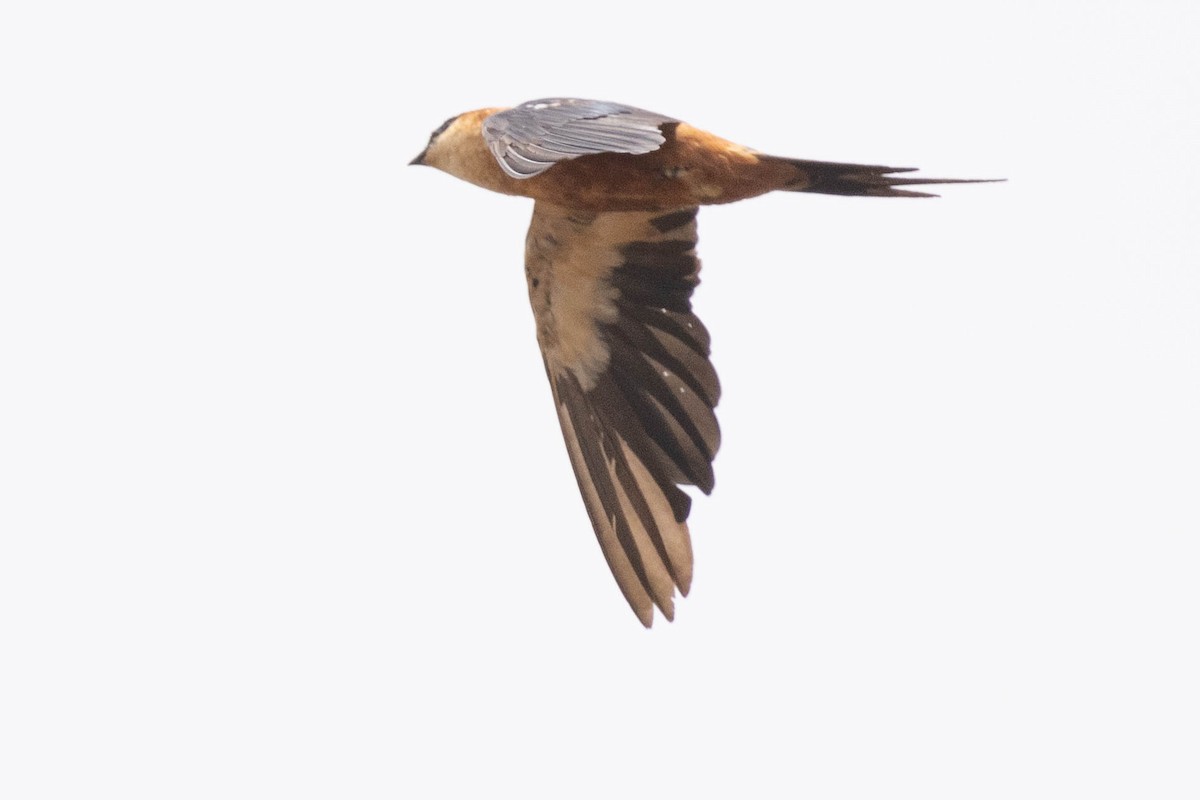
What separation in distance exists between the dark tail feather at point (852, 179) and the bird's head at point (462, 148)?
4.22ft

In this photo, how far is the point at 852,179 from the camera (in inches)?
296

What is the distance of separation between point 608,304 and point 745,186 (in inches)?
58.3

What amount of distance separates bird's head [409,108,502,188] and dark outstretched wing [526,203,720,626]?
0.50 metres

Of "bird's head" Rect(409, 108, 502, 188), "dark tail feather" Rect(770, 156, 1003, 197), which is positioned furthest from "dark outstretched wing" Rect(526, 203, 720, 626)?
"dark tail feather" Rect(770, 156, 1003, 197)

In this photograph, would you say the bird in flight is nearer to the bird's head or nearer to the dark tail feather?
the bird's head

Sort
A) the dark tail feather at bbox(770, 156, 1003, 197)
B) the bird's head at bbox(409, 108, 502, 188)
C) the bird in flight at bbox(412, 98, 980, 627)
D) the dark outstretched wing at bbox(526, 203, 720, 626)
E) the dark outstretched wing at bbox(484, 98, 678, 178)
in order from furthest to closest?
the dark outstretched wing at bbox(526, 203, 720, 626) < the bird in flight at bbox(412, 98, 980, 627) < the bird's head at bbox(409, 108, 502, 188) < the dark tail feather at bbox(770, 156, 1003, 197) < the dark outstretched wing at bbox(484, 98, 678, 178)

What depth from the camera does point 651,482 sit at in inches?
346

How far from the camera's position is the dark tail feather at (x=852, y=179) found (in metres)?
7.45

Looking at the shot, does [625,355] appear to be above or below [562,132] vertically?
below

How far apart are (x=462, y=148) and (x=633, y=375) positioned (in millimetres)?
1328

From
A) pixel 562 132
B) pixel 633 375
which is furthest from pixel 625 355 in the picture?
pixel 562 132

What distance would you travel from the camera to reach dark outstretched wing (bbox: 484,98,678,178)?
6598mm

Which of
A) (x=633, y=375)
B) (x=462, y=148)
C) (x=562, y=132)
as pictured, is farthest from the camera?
(x=633, y=375)

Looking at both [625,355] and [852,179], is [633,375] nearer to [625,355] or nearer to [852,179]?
[625,355]
